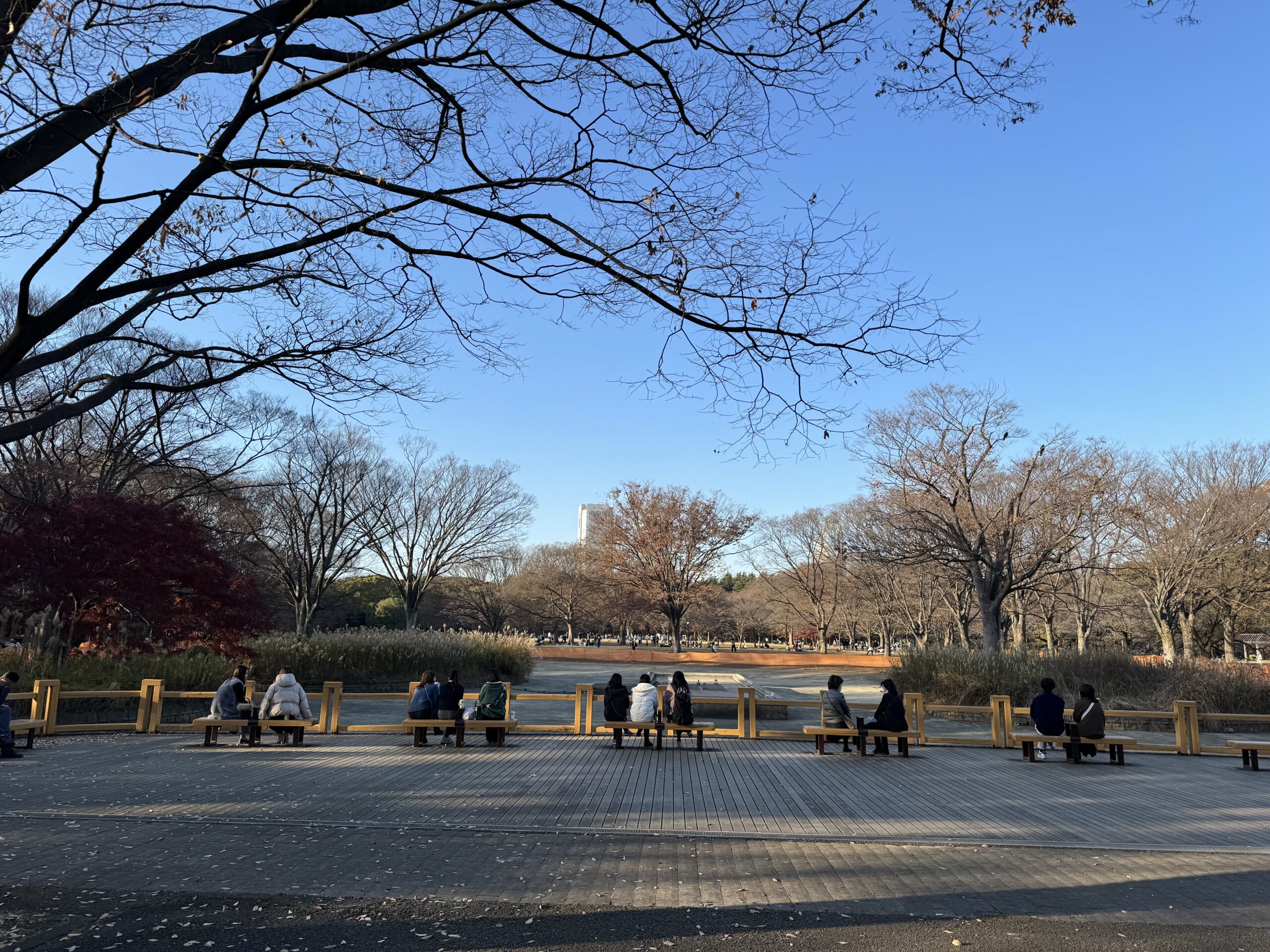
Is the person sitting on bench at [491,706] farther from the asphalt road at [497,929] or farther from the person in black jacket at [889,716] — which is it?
the asphalt road at [497,929]

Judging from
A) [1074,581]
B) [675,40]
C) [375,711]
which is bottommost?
[375,711]

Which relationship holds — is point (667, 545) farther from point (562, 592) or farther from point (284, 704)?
point (284, 704)

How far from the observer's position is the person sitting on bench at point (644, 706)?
13078 mm

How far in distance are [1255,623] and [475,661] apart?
40040mm

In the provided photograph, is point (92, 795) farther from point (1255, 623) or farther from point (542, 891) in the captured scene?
point (1255, 623)

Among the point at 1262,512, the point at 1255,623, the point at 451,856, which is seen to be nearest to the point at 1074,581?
the point at 1262,512

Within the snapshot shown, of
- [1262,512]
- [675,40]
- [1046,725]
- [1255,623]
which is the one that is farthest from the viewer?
[1255,623]

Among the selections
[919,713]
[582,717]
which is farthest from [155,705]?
[919,713]

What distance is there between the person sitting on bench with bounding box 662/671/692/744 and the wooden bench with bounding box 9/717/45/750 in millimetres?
9514

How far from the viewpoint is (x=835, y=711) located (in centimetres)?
1304

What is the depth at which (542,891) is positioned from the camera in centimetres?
566

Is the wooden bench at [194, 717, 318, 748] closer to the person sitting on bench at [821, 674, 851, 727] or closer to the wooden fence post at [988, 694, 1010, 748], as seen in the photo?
the person sitting on bench at [821, 674, 851, 727]

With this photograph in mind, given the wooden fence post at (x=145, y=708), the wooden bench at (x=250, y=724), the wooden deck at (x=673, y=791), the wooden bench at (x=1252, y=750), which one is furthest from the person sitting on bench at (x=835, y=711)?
the wooden fence post at (x=145, y=708)

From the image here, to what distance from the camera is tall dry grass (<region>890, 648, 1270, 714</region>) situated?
61.1 feet
